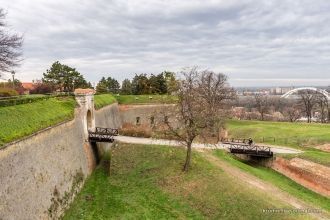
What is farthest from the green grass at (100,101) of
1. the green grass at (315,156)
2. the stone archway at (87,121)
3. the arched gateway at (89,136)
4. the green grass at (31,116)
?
the green grass at (315,156)

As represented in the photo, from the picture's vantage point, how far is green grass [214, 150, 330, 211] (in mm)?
23609

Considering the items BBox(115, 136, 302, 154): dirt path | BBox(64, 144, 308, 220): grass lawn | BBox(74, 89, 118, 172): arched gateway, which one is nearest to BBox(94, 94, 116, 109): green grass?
BBox(74, 89, 118, 172): arched gateway

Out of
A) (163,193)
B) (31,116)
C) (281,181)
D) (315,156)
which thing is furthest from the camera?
(315,156)

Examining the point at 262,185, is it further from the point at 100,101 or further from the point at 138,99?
the point at 138,99

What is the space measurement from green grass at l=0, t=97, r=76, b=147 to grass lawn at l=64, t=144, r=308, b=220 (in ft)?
17.4

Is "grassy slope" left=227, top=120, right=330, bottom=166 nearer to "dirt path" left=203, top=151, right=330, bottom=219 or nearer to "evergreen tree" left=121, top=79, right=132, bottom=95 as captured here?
"dirt path" left=203, top=151, right=330, bottom=219

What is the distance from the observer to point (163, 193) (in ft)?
78.9

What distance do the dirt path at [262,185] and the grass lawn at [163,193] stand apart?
0.77 m

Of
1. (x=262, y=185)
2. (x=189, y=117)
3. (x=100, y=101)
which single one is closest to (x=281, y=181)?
(x=262, y=185)

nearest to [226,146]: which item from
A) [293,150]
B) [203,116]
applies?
[293,150]

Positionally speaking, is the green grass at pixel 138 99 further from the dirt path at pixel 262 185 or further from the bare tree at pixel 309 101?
the bare tree at pixel 309 101

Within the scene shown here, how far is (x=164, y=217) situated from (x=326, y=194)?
11656 mm

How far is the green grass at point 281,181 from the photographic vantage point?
23.6 m

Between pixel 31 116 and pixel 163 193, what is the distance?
9.78 m
